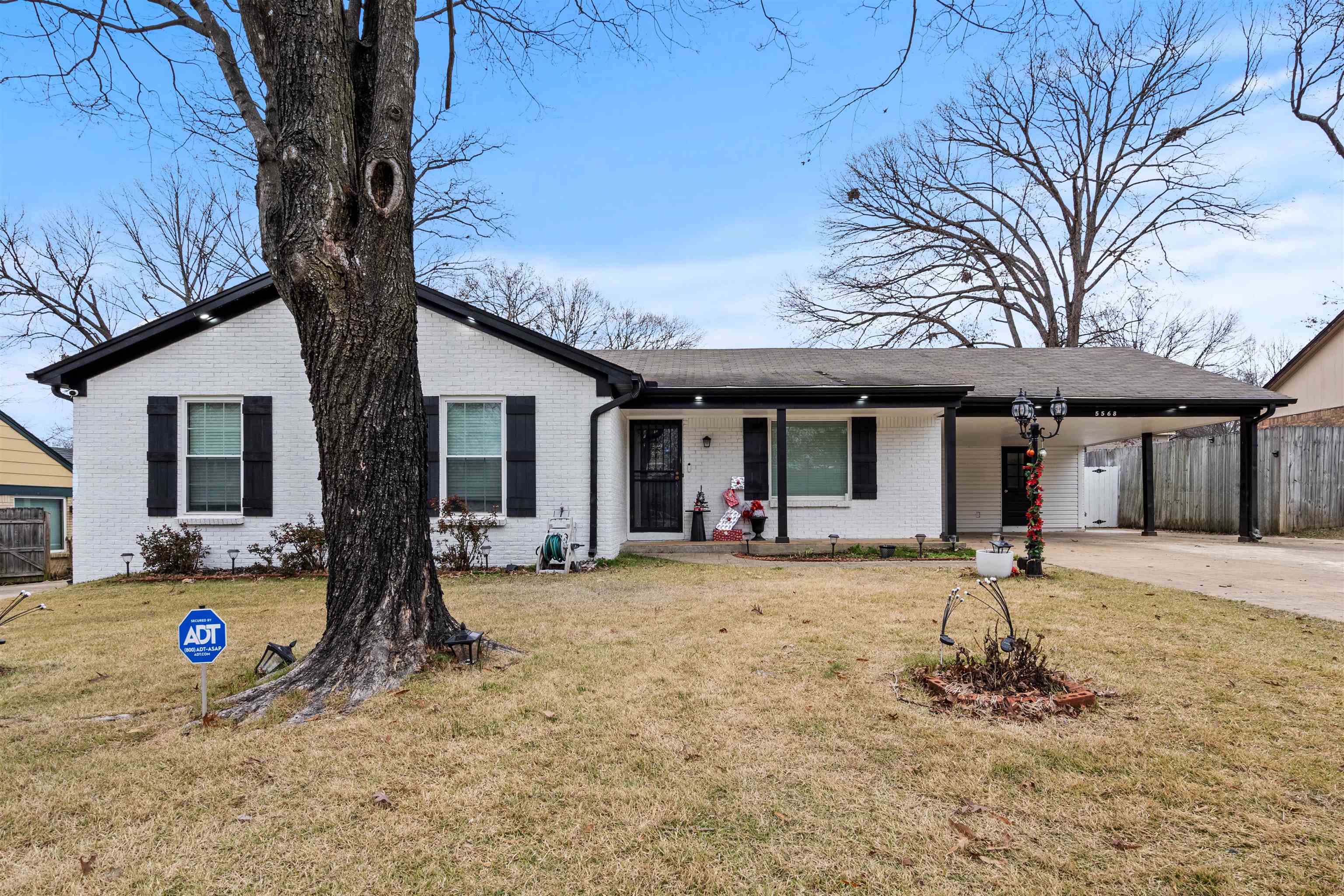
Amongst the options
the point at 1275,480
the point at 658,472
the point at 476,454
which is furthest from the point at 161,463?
the point at 1275,480

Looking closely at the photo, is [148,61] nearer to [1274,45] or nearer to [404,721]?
[404,721]

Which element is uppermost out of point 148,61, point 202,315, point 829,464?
point 148,61

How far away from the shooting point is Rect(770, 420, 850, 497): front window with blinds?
1209 cm

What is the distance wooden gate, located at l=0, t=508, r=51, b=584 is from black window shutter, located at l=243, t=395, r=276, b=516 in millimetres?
7007

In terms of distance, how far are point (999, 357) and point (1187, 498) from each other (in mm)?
5407

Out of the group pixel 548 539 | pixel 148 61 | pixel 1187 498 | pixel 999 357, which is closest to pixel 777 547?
pixel 548 539

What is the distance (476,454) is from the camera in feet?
31.9

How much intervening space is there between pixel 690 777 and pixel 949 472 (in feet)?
29.6

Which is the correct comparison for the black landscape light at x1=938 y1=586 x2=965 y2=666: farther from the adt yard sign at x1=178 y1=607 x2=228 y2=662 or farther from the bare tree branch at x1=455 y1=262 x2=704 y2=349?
the bare tree branch at x1=455 y1=262 x2=704 y2=349

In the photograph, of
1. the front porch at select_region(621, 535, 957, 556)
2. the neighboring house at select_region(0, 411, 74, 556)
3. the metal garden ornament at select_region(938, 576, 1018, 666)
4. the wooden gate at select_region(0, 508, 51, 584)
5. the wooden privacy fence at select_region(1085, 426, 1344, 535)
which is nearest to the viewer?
the metal garden ornament at select_region(938, 576, 1018, 666)

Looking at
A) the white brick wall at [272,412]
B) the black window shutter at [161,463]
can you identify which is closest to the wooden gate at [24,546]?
the white brick wall at [272,412]

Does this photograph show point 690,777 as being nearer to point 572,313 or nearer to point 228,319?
point 228,319

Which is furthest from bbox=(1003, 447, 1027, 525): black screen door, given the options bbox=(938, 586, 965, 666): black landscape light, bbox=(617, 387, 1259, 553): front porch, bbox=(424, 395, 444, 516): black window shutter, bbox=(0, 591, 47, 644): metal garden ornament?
bbox=(0, 591, 47, 644): metal garden ornament

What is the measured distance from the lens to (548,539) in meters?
9.26
